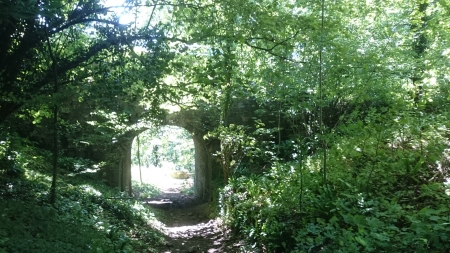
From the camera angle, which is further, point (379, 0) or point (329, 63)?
point (379, 0)

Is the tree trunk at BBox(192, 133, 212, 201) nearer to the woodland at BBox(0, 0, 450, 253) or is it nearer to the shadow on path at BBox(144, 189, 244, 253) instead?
the shadow on path at BBox(144, 189, 244, 253)

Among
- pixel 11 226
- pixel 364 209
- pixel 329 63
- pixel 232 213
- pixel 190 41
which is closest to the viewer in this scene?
pixel 364 209

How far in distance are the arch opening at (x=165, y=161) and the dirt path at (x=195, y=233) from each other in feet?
17.2

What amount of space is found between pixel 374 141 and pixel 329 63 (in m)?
1.53

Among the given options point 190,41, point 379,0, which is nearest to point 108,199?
point 190,41

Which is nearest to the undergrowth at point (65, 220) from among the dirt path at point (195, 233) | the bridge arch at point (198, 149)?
the dirt path at point (195, 233)

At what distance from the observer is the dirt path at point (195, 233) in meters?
7.05

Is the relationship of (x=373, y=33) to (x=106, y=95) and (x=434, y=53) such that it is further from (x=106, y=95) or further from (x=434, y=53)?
(x=106, y=95)

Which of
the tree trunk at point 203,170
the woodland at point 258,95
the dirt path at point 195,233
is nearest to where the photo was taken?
the woodland at point 258,95

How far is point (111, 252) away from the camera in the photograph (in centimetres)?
498

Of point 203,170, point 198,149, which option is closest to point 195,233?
point 203,170

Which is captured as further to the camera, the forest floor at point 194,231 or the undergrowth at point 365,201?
the forest floor at point 194,231

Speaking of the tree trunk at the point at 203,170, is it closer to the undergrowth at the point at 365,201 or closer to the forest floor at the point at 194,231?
the forest floor at the point at 194,231

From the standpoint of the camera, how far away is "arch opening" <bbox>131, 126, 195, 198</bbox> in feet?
68.3
